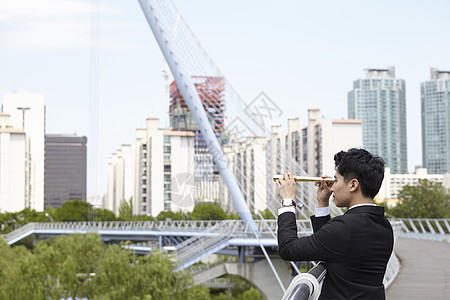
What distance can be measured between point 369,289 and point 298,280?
0.85 feet

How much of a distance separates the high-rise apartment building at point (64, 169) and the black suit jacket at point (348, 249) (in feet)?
608

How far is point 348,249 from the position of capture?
2107mm

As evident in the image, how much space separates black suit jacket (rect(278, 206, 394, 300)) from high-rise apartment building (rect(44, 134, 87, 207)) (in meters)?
185

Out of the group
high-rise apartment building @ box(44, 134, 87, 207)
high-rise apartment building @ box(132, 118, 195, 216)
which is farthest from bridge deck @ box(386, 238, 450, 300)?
high-rise apartment building @ box(44, 134, 87, 207)

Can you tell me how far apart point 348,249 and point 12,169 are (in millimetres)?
91101

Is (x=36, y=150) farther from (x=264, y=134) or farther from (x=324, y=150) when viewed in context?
(x=264, y=134)

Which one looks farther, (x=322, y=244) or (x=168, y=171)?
(x=168, y=171)

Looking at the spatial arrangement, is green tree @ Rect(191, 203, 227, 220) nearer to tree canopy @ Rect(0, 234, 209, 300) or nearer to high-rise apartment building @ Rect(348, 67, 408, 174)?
tree canopy @ Rect(0, 234, 209, 300)

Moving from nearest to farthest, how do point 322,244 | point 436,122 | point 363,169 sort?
point 322,244 < point 363,169 < point 436,122

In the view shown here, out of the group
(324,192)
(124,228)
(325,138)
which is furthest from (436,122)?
(324,192)

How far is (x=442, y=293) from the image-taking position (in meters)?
8.00

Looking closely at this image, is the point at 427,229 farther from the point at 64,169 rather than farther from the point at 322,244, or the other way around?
the point at 64,169

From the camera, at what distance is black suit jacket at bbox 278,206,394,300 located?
2104 millimetres

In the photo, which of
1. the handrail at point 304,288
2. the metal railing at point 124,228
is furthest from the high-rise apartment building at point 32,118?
the handrail at point 304,288
